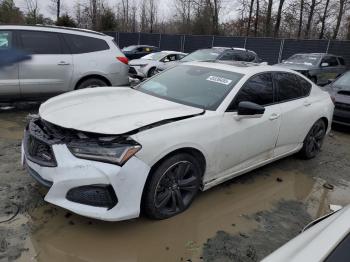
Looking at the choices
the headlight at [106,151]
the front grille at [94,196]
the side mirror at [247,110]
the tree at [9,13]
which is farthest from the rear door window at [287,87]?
the tree at [9,13]

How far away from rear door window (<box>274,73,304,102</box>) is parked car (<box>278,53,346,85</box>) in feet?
29.5

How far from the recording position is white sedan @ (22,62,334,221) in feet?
9.76

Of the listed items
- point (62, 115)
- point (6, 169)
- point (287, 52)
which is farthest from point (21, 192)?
point (287, 52)

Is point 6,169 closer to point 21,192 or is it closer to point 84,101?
point 21,192

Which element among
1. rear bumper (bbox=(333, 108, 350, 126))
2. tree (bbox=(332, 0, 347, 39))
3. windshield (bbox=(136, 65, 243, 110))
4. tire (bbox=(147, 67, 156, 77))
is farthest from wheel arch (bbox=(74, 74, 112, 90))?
tree (bbox=(332, 0, 347, 39))

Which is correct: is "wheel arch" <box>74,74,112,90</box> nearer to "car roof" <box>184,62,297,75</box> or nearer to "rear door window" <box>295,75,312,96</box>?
"car roof" <box>184,62,297,75</box>

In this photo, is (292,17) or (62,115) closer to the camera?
(62,115)

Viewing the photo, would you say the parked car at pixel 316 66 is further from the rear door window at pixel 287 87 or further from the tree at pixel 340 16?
the tree at pixel 340 16

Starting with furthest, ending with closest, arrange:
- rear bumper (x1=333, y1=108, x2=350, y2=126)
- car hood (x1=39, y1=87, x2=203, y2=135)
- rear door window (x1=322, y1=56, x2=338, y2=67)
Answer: rear door window (x1=322, y1=56, x2=338, y2=67)
rear bumper (x1=333, y1=108, x2=350, y2=126)
car hood (x1=39, y1=87, x2=203, y2=135)

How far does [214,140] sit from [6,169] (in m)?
2.58

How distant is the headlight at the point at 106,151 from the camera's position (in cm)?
295

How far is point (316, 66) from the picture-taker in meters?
14.2

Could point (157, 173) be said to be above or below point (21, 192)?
above

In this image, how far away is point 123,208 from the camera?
9.93 ft
